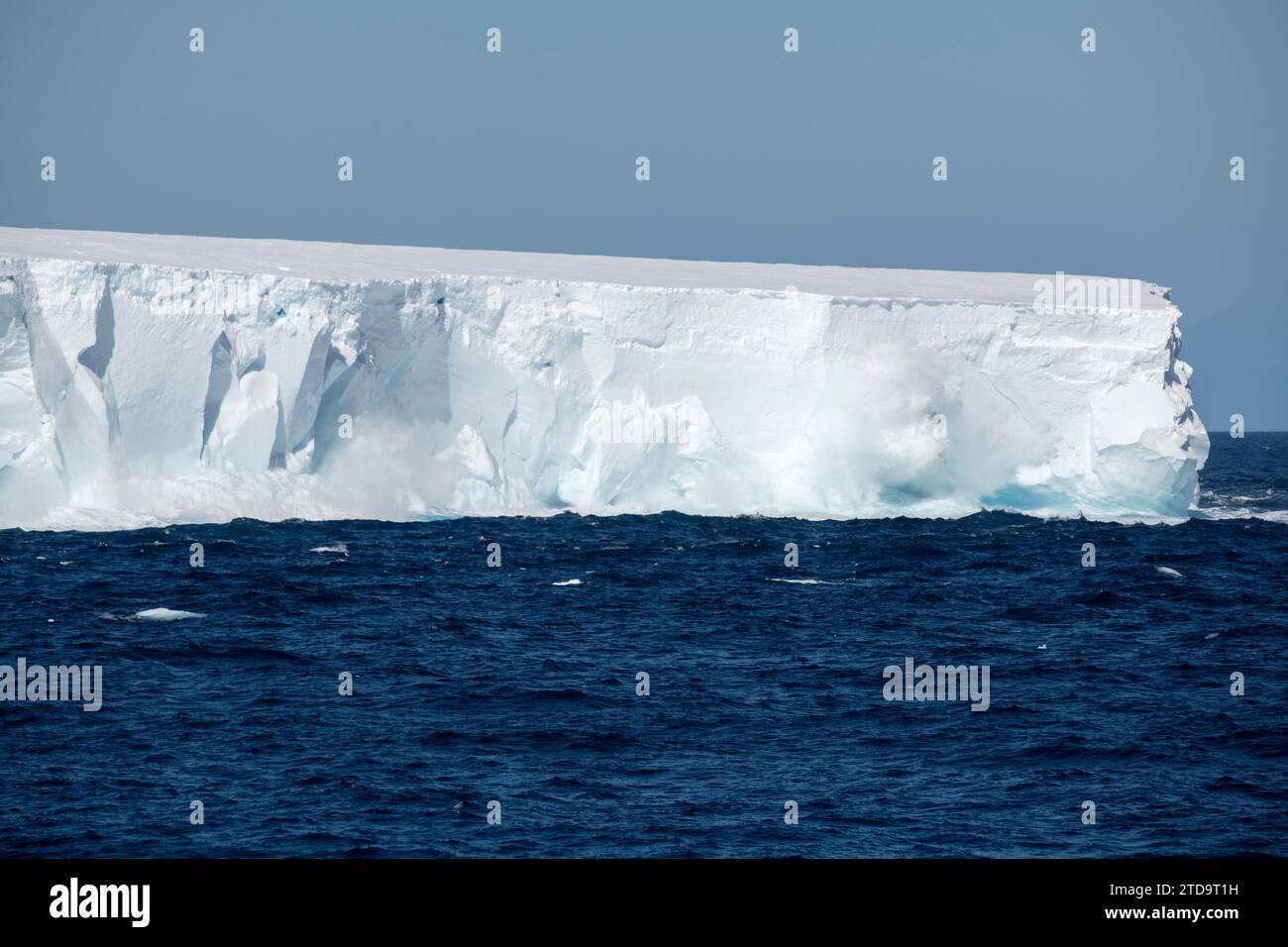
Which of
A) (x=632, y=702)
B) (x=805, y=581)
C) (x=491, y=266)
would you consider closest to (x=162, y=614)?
(x=632, y=702)

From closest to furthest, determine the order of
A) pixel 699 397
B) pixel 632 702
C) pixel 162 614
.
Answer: pixel 632 702 → pixel 162 614 → pixel 699 397

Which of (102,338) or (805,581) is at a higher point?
(102,338)

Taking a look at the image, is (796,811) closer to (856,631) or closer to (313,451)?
(856,631)

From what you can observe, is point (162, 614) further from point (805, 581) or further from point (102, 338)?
point (805, 581)

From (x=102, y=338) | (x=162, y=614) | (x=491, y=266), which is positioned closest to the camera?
(x=162, y=614)

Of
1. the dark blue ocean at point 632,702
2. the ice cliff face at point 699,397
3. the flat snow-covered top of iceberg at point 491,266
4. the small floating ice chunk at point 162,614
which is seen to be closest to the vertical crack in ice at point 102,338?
the flat snow-covered top of iceberg at point 491,266

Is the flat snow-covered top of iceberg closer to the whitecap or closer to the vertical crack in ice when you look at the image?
the vertical crack in ice
